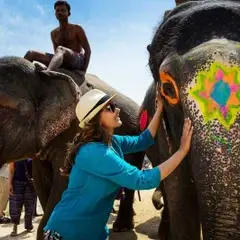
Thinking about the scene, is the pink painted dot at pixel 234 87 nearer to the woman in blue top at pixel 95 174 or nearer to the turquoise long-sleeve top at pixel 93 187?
the woman in blue top at pixel 95 174

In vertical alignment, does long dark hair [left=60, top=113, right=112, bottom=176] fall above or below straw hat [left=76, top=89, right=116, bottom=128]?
below

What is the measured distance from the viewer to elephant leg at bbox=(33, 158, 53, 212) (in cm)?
649

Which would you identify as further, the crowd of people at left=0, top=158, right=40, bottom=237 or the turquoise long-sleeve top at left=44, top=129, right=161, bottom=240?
the crowd of people at left=0, top=158, right=40, bottom=237

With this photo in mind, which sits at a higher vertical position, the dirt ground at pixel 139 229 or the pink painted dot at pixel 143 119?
the pink painted dot at pixel 143 119

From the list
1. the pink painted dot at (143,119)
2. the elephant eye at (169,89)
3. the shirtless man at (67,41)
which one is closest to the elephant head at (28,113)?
the pink painted dot at (143,119)

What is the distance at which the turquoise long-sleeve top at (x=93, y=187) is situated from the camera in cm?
277

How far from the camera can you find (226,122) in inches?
102

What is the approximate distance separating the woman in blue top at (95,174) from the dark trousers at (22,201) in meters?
4.04

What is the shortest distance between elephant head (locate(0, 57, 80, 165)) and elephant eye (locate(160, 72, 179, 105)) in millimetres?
2434

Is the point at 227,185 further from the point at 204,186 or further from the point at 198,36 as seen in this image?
the point at 198,36

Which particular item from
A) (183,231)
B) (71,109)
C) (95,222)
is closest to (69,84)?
(71,109)

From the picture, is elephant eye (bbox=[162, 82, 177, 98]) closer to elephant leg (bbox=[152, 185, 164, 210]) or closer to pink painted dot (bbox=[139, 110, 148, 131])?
pink painted dot (bbox=[139, 110, 148, 131])

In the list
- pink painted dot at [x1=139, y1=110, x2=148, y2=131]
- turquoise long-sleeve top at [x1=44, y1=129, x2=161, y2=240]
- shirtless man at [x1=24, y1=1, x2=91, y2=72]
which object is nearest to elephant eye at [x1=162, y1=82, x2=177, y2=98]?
turquoise long-sleeve top at [x1=44, y1=129, x2=161, y2=240]

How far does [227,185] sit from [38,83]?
3.80 m
